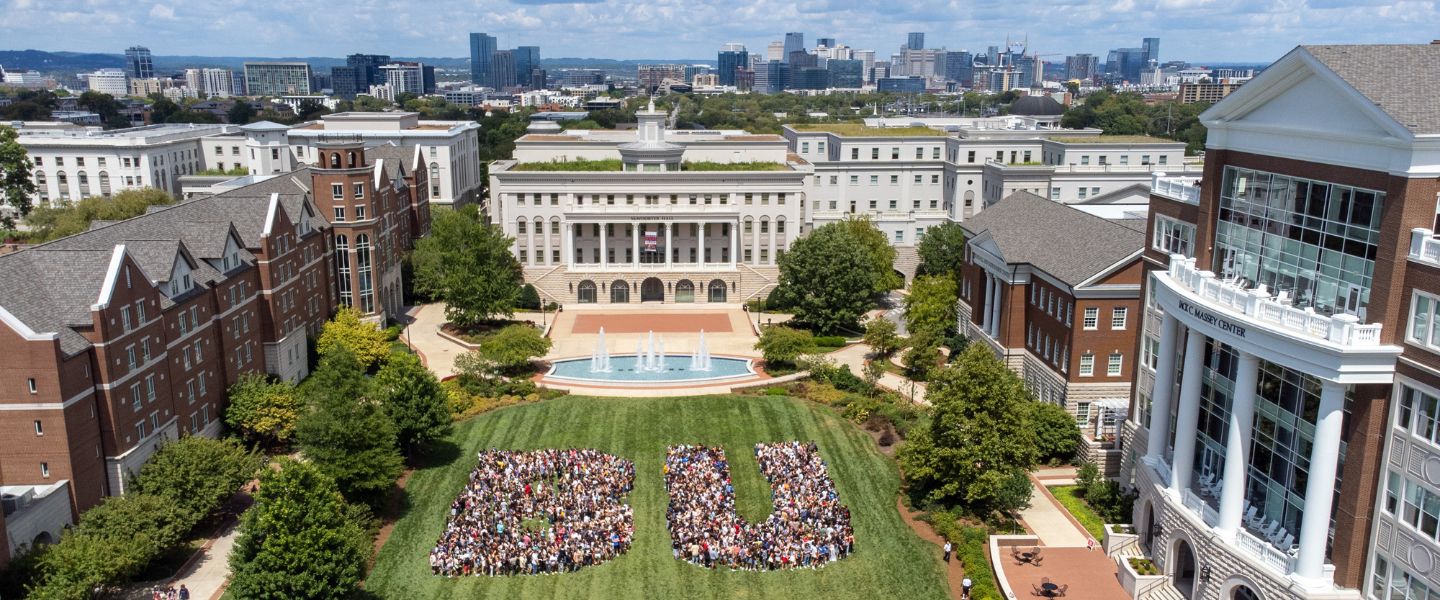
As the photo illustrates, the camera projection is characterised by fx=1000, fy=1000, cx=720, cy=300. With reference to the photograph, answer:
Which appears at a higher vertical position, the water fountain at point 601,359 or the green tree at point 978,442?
the green tree at point 978,442

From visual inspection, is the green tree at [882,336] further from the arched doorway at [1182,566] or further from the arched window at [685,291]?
the arched doorway at [1182,566]

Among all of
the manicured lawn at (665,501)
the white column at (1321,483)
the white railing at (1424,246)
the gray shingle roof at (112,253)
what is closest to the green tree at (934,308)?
the manicured lawn at (665,501)

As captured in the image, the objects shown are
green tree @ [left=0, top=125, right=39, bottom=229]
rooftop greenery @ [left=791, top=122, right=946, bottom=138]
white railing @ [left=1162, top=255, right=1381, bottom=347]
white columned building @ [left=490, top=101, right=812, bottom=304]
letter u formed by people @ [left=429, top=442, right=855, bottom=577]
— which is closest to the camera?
white railing @ [left=1162, top=255, right=1381, bottom=347]

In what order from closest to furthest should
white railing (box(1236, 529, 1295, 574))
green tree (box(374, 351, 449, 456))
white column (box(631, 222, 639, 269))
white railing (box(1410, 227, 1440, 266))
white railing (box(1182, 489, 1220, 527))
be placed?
white railing (box(1410, 227, 1440, 266))
white railing (box(1236, 529, 1295, 574))
white railing (box(1182, 489, 1220, 527))
green tree (box(374, 351, 449, 456))
white column (box(631, 222, 639, 269))

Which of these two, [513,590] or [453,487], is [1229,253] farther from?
[453,487]

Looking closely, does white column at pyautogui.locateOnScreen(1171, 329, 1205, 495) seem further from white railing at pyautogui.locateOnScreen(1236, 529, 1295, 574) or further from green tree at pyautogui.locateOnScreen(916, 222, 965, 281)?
green tree at pyautogui.locateOnScreen(916, 222, 965, 281)

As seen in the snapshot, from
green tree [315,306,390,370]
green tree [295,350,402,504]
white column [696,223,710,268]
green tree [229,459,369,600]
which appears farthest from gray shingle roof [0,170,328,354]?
white column [696,223,710,268]

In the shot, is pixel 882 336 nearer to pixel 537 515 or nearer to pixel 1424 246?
pixel 537 515
